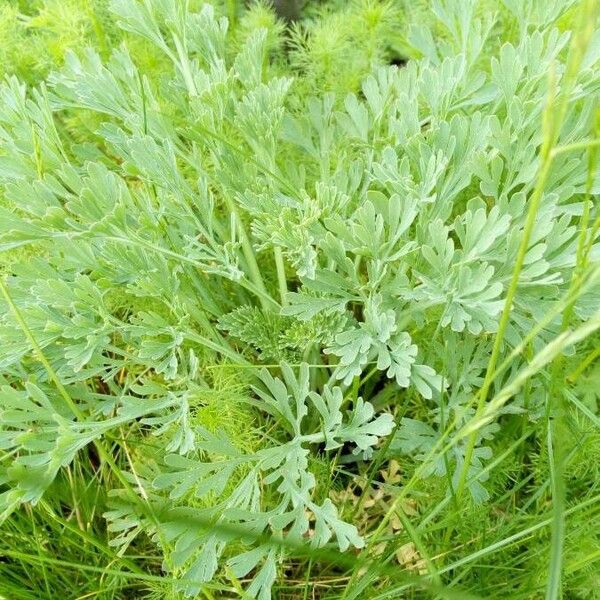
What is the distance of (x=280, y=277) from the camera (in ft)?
5.08

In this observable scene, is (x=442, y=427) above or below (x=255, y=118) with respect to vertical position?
below

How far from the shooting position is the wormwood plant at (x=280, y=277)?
1.25m

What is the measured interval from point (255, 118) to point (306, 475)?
0.73 metres

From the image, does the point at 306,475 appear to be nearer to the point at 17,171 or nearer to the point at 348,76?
the point at 17,171

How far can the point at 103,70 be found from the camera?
1.49 m

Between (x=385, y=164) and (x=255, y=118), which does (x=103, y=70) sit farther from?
(x=385, y=164)

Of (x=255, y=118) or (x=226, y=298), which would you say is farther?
(x=226, y=298)

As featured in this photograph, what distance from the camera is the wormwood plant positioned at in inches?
49.4

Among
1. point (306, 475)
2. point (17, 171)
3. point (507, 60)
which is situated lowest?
point (306, 475)

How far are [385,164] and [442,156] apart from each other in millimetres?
170

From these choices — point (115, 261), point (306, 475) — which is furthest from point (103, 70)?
point (306, 475)

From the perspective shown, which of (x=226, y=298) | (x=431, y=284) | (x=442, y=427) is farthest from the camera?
(x=226, y=298)

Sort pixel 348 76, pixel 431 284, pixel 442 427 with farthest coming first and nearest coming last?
pixel 348 76
pixel 442 427
pixel 431 284

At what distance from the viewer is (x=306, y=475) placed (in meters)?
1.28
